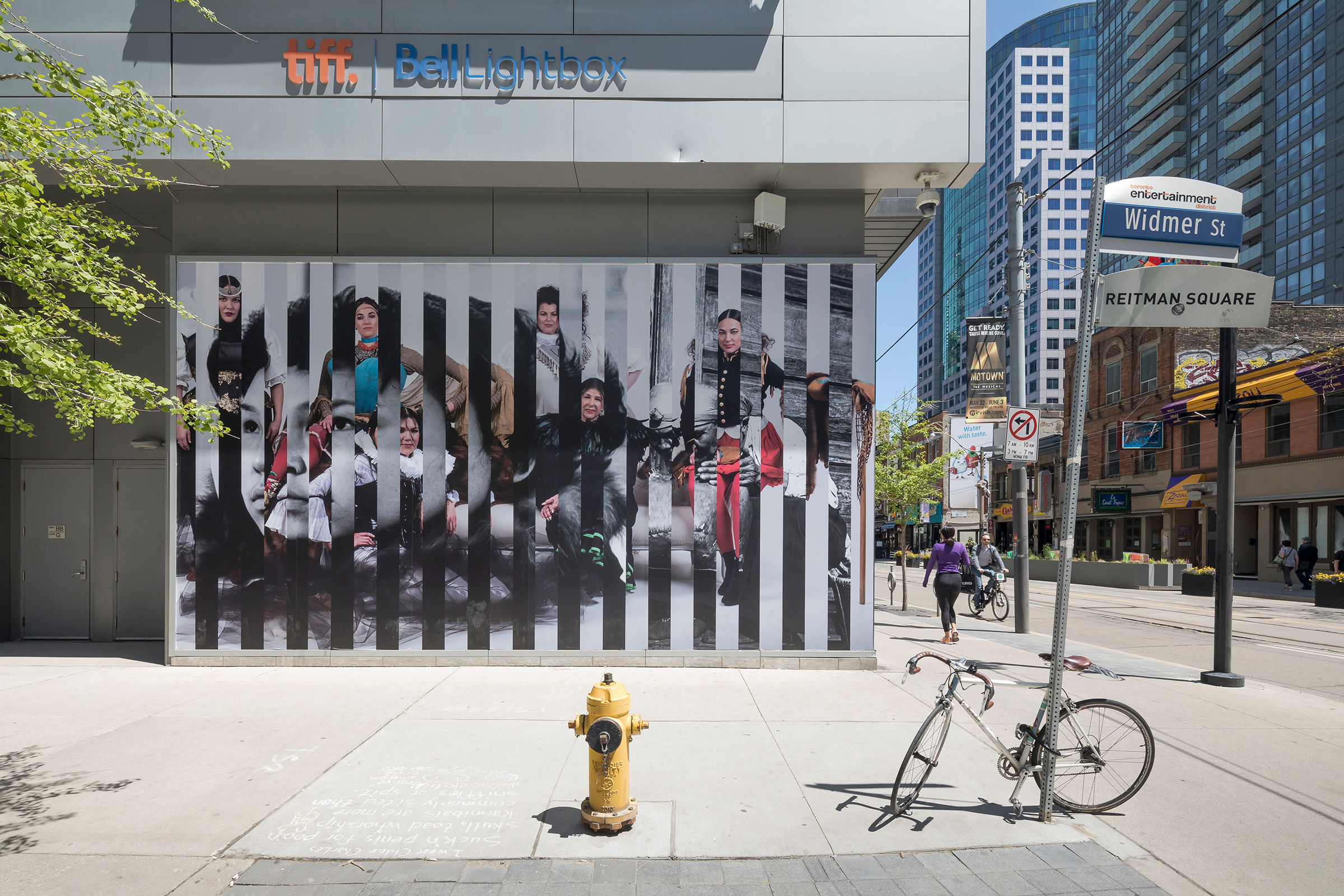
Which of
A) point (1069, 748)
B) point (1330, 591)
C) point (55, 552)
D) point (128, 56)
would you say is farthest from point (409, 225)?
point (1330, 591)

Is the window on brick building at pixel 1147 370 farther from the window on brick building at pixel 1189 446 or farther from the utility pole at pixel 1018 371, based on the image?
the utility pole at pixel 1018 371

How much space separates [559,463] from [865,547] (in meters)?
3.96

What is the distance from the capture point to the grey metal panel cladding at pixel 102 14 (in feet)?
27.3

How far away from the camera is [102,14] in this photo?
8344mm

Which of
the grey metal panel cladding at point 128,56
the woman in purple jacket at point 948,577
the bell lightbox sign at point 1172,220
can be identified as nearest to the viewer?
the bell lightbox sign at point 1172,220

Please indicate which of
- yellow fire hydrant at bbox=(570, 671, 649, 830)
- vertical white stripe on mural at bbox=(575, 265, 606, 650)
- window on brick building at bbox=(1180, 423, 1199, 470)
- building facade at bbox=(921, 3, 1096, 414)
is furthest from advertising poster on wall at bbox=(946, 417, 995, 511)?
building facade at bbox=(921, 3, 1096, 414)

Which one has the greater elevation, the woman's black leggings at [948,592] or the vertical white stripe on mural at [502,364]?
the vertical white stripe on mural at [502,364]

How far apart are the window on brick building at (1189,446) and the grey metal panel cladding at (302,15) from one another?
1657 inches

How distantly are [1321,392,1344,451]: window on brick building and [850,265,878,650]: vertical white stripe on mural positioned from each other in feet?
99.2

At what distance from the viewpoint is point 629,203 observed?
361 inches

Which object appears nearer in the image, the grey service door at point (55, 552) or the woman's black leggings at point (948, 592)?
the grey service door at point (55, 552)

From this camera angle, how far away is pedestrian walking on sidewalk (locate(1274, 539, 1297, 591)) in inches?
1048

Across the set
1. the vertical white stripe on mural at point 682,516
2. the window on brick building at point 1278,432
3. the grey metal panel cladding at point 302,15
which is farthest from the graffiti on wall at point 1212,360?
the grey metal panel cladding at point 302,15

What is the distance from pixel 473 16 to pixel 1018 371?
10348 millimetres
